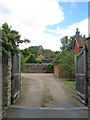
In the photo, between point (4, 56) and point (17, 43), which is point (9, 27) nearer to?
point (17, 43)

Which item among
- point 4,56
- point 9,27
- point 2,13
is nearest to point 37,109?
point 4,56

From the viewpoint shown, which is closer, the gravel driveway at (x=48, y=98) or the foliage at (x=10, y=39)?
the foliage at (x=10, y=39)

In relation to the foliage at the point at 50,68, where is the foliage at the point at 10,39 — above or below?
above

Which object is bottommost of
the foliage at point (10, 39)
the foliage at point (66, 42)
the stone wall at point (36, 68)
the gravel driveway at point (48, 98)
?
the gravel driveway at point (48, 98)

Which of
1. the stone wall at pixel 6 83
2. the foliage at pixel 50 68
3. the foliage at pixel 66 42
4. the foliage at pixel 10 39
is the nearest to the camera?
the foliage at pixel 10 39

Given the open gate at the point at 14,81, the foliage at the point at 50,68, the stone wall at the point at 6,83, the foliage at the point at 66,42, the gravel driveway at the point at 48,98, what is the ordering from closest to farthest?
the stone wall at the point at 6,83, the open gate at the point at 14,81, the gravel driveway at the point at 48,98, the foliage at the point at 50,68, the foliage at the point at 66,42

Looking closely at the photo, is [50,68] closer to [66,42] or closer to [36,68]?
[36,68]

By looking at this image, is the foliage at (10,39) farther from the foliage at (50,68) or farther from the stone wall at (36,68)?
the stone wall at (36,68)

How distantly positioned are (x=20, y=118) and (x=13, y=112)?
60 centimetres

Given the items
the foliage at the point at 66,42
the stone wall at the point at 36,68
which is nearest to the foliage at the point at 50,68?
the stone wall at the point at 36,68

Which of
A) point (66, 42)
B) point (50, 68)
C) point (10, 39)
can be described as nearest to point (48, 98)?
point (10, 39)

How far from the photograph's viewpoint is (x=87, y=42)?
544 centimetres

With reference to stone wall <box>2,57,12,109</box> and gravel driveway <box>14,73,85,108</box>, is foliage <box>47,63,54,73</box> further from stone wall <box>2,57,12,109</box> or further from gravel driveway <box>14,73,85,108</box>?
stone wall <box>2,57,12,109</box>

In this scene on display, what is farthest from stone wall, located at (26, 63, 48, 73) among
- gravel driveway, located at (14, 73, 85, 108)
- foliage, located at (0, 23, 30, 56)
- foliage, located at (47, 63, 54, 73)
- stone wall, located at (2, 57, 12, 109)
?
stone wall, located at (2, 57, 12, 109)
